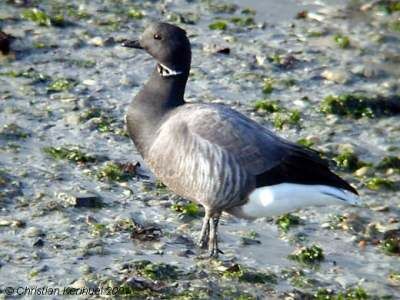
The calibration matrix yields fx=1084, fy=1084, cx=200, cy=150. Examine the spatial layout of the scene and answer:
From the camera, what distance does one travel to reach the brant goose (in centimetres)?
796

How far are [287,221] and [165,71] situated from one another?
5.11ft

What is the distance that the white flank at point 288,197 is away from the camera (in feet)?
26.4

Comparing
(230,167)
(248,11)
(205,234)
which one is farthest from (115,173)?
(248,11)

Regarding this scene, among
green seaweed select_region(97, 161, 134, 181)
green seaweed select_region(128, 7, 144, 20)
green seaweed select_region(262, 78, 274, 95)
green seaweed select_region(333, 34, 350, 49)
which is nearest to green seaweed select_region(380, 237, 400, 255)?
green seaweed select_region(97, 161, 134, 181)

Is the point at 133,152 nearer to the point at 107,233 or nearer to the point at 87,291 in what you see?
the point at 107,233

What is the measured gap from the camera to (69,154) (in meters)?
9.66

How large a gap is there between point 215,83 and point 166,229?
10.7 feet

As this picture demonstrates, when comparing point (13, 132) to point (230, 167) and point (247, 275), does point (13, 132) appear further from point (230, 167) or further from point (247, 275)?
point (247, 275)

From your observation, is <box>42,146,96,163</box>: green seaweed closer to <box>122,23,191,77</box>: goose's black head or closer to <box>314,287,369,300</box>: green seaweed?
<box>122,23,191,77</box>: goose's black head

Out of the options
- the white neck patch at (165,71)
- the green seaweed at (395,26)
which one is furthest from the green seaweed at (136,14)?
the white neck patch at (165,71)

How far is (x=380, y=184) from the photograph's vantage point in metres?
9.41

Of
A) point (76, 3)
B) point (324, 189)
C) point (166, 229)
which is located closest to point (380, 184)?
point (324, 189)

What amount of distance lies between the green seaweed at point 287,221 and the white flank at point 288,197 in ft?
1.89

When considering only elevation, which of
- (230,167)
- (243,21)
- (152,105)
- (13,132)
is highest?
(152,105)
